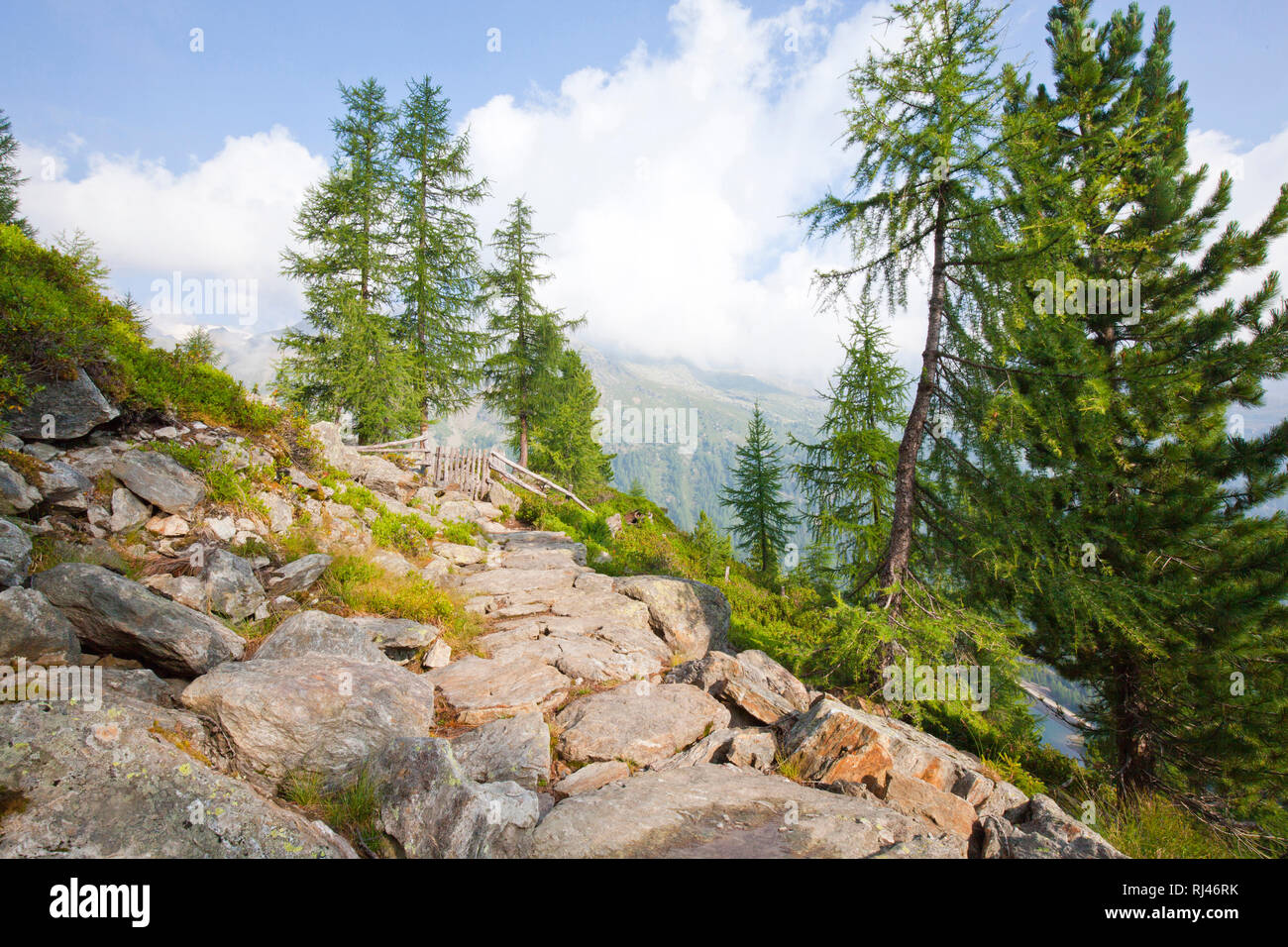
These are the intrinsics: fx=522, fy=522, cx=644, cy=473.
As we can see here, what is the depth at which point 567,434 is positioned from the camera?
2806cm

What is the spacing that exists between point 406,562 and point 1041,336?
11475 mm

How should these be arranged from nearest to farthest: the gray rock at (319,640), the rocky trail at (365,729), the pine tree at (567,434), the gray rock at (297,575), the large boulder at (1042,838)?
the rocky trail at (365,729)
the large boulder at (1042,838)
the gray rock at (319,640)
the gray rock at (297,575)
the pine tree at (567,434)

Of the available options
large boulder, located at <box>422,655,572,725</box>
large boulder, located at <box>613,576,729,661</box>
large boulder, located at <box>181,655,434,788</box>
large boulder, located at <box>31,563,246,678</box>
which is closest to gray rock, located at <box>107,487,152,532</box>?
large boulder, located at <box>31,563,246,678</box>

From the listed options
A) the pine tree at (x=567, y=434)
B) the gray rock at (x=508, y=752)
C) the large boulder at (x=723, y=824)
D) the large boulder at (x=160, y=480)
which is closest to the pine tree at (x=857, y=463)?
the large boulder at (x=723, y=824)

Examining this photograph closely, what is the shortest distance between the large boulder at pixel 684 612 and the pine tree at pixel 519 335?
1845cm

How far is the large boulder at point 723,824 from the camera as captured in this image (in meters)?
3.99

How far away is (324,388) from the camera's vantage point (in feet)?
71.3

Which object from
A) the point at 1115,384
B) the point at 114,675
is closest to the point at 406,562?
the point at 114,675

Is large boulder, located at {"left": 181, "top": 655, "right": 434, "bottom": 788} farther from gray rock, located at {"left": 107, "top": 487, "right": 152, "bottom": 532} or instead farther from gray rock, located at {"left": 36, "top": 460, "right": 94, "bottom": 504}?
gray rock, located at {"left": 36, "top": 460, "right": 94, "bottom": 504}

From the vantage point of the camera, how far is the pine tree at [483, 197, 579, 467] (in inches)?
1074

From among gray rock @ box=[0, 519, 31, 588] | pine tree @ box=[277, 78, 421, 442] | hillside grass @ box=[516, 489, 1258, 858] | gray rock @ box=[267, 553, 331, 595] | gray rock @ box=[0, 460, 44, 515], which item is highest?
pine tree @ box=[277, 78, 421, 442]

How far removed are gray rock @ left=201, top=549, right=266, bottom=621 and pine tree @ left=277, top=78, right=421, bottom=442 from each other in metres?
15.1

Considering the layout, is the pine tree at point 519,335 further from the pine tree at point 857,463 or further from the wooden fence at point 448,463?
the pine tree at point 857,463
